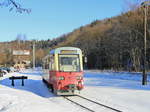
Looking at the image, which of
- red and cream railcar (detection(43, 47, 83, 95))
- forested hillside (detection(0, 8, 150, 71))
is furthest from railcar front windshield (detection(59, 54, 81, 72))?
forested hillside (detection(0, 8, 150, 71))

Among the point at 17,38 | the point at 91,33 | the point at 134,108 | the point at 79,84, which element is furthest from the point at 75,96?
the point at 17,38

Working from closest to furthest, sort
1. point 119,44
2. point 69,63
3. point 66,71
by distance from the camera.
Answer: point 66,71, point 69,63, point 119,44

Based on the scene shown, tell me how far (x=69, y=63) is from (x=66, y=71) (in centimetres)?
66

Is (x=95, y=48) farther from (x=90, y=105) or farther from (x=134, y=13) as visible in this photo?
(x=90, y=105)

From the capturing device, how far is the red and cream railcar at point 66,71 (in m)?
18.6

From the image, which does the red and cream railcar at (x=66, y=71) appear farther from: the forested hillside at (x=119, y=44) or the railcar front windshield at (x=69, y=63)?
the forested hillside at (x=119, y=44)

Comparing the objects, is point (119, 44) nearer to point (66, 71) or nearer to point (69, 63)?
point (69, 63)

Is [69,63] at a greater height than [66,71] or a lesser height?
greater

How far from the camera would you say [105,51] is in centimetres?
9075

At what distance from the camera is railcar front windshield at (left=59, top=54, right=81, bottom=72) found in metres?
19.1

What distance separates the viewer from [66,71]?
18906 millimetres

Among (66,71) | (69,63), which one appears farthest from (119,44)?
(66,71)

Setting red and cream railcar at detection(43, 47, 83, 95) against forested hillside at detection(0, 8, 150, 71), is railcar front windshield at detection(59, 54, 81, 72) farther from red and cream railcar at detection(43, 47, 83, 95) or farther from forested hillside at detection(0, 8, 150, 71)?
forested hillside at detection(0, 8, 150, 71)

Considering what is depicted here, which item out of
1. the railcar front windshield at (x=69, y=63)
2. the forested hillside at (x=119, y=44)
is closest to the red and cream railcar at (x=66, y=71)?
the railcar front windshield at (x=69, y=63)
